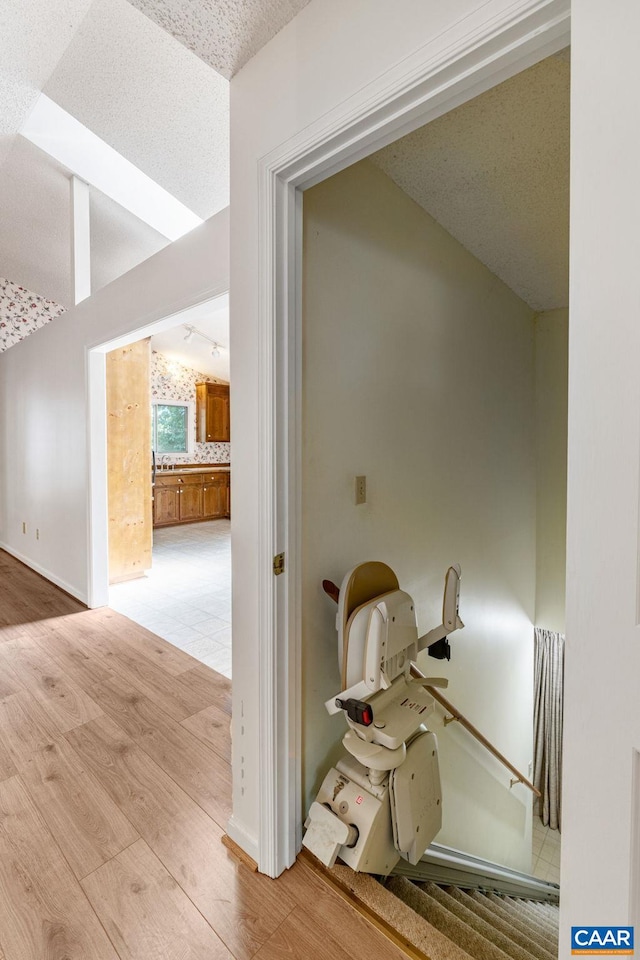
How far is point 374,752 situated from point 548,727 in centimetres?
353

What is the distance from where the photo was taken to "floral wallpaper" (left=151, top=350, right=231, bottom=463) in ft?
23.9

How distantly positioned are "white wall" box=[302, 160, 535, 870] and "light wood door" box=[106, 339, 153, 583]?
3091 millimetres

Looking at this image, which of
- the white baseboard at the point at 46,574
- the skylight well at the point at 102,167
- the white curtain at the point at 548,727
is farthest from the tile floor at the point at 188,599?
the skylight well at the point at 102,167

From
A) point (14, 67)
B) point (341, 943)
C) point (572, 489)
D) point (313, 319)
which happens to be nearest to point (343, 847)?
point (341, 943)

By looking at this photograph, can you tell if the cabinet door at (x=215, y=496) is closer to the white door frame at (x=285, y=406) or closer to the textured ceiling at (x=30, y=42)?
the textured ceiling at (x=30, y=42)

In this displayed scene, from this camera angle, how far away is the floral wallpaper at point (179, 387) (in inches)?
286

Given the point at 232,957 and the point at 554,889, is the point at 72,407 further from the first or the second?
the point at 554,889

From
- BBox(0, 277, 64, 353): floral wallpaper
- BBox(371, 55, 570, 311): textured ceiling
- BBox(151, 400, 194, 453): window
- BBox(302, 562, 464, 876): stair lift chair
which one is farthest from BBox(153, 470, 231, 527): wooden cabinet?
BBox(302, 562, 464, 876): stair lift chair

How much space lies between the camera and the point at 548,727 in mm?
3963

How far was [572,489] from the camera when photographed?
718 millimetres

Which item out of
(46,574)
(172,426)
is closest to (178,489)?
(172,426)

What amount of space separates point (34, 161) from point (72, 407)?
5.84 ft

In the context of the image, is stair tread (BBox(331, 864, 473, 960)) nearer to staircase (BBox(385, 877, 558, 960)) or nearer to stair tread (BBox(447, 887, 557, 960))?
staircase (BBox(385, 877, 558, 960))

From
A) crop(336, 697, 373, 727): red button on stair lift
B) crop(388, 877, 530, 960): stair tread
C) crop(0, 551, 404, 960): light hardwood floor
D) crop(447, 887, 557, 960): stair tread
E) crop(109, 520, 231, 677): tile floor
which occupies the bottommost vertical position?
crop(447, 887, 557, 960): stair tread
